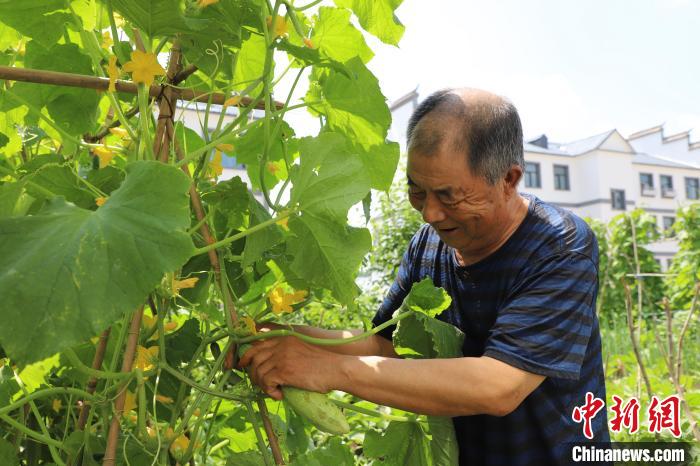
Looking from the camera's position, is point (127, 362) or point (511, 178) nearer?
point (127, 362)

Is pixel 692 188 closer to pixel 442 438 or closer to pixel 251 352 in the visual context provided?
pixel 442 438

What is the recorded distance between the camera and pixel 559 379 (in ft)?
5.56

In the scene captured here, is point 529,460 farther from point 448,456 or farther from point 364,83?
point 364,83

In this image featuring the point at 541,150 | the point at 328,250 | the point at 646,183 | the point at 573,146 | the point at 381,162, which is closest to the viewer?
the point at 328,250

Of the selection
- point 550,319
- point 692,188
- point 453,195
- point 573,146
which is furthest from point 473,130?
point 692,188

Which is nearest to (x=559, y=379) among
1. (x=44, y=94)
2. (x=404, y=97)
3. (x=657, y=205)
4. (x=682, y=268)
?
(x=44, y=94)

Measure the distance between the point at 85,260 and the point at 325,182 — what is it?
466mm

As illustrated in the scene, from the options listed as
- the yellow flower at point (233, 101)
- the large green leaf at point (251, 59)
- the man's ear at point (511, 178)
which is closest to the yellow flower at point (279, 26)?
the yellow flower at point (233, 101)

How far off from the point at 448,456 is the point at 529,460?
30 cm

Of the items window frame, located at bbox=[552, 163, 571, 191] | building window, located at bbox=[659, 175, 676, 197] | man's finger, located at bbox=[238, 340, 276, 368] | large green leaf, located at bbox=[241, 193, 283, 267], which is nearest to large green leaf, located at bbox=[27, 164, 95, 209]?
large green leaf, located at bbox=[241, 193, 283, 267]

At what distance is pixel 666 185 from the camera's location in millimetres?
41938

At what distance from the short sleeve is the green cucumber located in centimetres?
40

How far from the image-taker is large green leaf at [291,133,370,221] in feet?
3.86

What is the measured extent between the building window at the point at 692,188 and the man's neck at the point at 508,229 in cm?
4505
